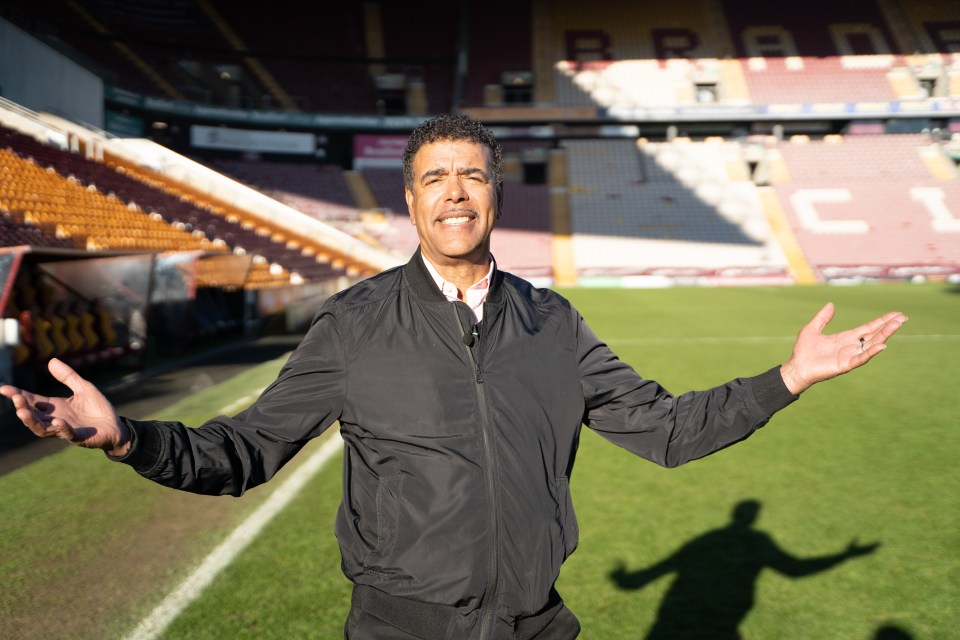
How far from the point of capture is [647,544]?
4105mm

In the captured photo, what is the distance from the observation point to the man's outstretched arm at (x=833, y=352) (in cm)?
187

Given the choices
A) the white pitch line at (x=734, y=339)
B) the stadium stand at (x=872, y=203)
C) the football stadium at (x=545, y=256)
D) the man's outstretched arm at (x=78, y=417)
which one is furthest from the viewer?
the stadium stand at (x=872, y=203)

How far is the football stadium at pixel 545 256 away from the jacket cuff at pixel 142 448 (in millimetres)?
514

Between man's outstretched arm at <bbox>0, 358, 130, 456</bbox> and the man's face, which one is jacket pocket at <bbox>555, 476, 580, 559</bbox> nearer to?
the man's face

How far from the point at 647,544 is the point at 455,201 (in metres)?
2.91

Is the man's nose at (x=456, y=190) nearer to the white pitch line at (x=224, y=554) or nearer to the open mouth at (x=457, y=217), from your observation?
the open mouth at (x=457, y=217)

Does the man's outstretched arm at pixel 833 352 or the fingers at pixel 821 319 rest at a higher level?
the fingers at pixel 821 319

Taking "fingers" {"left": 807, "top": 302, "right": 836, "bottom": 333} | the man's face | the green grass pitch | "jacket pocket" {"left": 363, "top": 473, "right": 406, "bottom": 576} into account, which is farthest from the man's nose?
the green grass pitch

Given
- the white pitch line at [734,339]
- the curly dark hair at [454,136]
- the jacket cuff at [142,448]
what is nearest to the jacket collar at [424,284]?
the curly dark hair at [454,136]

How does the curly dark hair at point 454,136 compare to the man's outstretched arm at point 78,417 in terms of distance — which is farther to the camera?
the curly dark hair at point 454,136

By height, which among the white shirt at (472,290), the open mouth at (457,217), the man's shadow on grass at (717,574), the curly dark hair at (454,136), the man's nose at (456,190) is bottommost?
the man's shadow on grass at (717,574)

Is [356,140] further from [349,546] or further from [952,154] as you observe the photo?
[349,546]

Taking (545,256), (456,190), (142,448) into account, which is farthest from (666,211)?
(142,448)

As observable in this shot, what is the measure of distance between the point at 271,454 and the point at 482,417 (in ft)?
1.81
